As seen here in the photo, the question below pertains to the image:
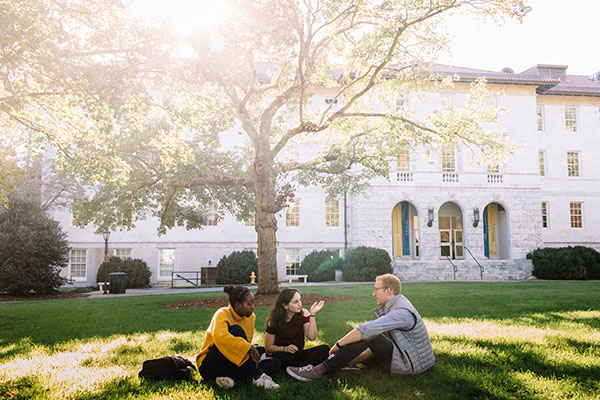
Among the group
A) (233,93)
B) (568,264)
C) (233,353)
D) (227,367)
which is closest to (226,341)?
(233,353)

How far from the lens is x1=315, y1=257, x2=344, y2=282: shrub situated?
2600 cm

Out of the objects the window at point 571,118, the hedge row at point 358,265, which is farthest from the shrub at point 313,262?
the window at point 571,118

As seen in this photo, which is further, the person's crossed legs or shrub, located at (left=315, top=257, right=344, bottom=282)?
shrub, located at (left=315, top=257, right=344, bottom=282)

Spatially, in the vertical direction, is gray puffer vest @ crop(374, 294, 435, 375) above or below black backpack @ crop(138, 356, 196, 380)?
above

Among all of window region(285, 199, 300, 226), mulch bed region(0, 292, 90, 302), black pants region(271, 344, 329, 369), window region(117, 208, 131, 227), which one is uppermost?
window region(285, 199, 300, 226)

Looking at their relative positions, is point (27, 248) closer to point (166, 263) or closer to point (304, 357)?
point (166, 263)

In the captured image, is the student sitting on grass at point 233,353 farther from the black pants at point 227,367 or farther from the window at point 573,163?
the window at point 573,163

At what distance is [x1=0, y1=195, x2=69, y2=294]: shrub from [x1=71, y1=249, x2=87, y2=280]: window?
8236mm

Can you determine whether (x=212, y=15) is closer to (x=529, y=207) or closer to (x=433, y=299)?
(x=433, y=299)

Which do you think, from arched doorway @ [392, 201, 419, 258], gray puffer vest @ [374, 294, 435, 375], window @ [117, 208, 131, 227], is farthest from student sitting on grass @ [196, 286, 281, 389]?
arched doorway @ [392, 201, 419, 258]

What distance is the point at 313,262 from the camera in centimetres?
2766

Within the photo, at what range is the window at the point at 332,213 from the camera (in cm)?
3055

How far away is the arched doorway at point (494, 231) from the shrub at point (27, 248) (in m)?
26.0

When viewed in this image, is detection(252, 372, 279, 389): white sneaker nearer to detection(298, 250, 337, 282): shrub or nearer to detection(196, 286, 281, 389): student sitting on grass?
detection(196, 286, 281, 389): student sitting on grass
